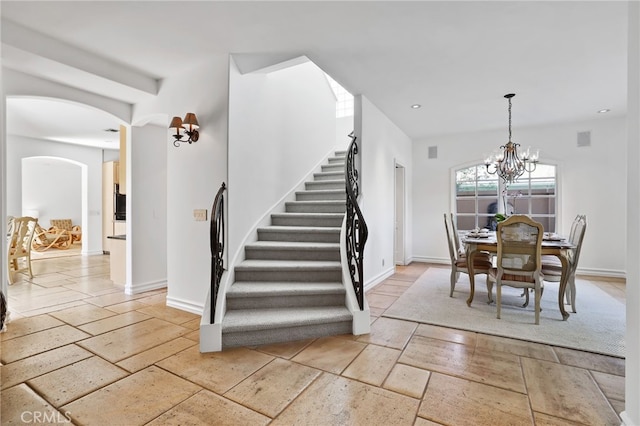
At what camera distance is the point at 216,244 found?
275 cm

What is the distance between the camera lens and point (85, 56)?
3.12 m

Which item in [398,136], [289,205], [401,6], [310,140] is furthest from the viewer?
[398,136]

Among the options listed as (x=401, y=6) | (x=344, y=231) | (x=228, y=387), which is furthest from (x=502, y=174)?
(x=228, y=387)

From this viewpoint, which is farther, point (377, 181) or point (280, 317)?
point (377, 181)

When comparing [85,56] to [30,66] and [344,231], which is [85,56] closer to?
[30,66]

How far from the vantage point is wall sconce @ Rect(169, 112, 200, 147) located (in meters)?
3.26

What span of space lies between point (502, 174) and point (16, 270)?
812 cm

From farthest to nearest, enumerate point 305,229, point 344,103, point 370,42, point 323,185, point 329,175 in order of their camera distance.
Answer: point 344,103
point 329,175
point 323,185
point 305,229
point 370,42

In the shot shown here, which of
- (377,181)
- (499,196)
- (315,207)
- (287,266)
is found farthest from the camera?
(499,196)

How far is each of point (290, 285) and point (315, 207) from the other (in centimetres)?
147

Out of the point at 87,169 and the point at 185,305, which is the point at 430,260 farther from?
the point at 87,169

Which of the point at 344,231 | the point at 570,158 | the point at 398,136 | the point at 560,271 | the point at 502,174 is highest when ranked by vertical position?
the point at 398,136

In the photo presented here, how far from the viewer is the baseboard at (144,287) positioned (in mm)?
4186

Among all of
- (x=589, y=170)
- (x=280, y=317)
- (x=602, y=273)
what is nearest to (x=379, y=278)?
(x=280, y=317)
